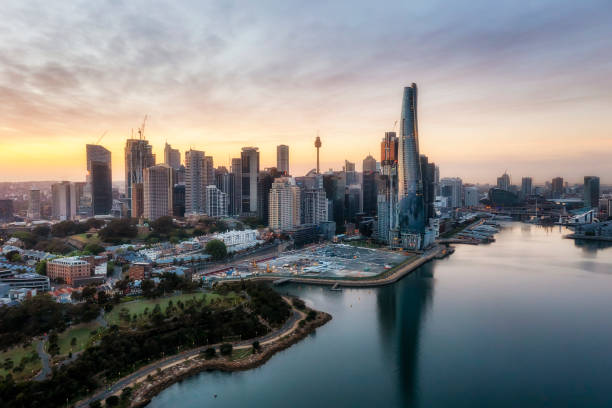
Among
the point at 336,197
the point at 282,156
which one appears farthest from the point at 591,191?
the point at 282,156

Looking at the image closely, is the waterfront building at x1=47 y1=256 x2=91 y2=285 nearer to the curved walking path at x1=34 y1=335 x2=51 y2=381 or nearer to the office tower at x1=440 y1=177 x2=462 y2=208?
the curved walking path at x1=34 y1=335 x2=51 y2=381

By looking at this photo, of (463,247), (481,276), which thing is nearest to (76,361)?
(481,276)

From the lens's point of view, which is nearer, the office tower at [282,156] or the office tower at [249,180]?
the office tower at [249,180]

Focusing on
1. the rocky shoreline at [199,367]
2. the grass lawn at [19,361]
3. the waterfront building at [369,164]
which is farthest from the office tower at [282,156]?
the grass lawn at [19,361]

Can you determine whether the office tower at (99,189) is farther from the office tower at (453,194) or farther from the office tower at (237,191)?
the office tower at (453,194)

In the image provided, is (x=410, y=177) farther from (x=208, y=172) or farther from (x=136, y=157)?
(x=136, y=157)

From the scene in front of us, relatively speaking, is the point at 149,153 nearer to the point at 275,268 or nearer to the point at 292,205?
the point at 292,205

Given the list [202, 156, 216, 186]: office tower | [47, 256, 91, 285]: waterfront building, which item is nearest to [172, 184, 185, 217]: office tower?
[202, 156, 216, 186]: office tower
